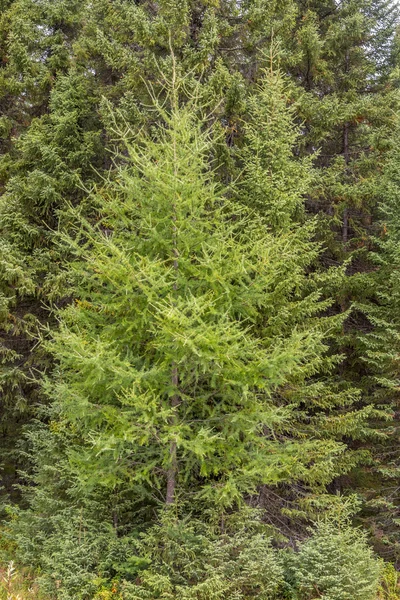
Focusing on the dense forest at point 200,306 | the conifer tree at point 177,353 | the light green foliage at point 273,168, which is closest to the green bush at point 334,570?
the dense forest at point 200,306

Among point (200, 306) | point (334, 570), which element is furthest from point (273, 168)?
point (334, 570)

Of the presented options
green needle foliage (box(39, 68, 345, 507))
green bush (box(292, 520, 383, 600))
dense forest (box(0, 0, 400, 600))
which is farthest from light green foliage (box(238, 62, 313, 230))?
green bush (box(292, 520, 383, 600))

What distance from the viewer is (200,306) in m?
6.41

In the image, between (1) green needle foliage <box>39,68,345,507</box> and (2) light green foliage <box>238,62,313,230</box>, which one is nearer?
(1) green needle foliage <box>39,68,345,507</box>

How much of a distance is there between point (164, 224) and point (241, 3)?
22.5 ft

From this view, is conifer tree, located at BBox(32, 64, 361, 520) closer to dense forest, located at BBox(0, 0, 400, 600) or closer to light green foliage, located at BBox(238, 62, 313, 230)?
dense forest, located at BBox(0, 0, 400, 600)

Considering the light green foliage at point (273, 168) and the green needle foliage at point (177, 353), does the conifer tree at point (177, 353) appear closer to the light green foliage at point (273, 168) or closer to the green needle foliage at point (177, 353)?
the green needle foliage at point (177, 353)

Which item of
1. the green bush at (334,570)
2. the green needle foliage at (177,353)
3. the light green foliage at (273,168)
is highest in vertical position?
the light green foliage at (273,168)

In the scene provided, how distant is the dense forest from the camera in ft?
20.3

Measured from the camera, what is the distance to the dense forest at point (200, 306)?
618 centimetres

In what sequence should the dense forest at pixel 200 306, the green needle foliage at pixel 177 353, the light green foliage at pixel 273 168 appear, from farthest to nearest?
the light green foliage at pixel 273 168 < the dense forest at pixel 200 306 < the green needle foliage at pixel 177 353

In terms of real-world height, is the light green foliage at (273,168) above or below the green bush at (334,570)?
above

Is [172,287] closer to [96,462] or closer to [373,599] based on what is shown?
[96,462]

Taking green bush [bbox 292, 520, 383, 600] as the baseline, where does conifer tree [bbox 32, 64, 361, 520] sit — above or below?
above
